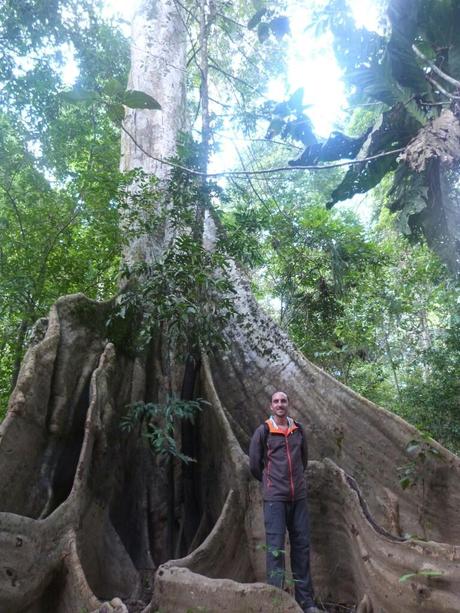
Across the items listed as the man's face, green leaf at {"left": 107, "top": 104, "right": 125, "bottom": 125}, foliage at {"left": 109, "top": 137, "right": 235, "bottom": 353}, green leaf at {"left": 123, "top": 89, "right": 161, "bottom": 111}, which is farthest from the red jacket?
green leaf at {"left": 107, "top": 104, "right": 125, "bottom": 125}

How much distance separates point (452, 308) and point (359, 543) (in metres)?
6.74

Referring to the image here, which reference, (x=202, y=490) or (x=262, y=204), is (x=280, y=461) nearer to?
(x=202, y=490)

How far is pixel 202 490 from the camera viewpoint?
4.43 m

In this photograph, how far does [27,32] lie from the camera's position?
286 inches

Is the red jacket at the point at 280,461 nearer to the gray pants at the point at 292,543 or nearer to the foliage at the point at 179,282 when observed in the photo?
the gray pants at the point at 292,543

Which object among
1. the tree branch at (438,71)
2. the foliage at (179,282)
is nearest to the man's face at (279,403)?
the foliage at (179,282)

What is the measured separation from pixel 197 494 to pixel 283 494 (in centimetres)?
124

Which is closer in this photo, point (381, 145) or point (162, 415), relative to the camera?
point (162, 415)

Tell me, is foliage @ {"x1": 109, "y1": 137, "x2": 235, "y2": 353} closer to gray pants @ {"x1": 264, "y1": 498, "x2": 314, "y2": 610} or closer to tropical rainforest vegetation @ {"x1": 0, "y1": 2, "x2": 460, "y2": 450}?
tropical rainforest vegetation @ {"x1": 0, "y1": 2, "x2": 460, "y2": 450}

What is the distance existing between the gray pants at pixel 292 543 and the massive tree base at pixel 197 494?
13.2 inches

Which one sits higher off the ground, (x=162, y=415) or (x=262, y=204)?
(x=262, y=204)

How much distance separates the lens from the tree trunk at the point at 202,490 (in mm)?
2902

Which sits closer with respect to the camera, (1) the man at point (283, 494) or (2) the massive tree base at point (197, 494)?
(2) the massive tree base at point (197, 494)

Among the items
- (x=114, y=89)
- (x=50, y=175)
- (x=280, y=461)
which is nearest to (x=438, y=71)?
(x=114, y=89)
